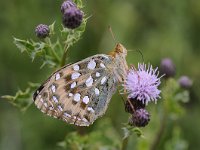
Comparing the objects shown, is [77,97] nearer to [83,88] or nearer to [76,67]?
[83,88]

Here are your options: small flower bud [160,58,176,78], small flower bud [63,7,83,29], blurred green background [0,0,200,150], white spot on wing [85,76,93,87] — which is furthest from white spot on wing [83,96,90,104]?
blurred green background [0,0,200,150]

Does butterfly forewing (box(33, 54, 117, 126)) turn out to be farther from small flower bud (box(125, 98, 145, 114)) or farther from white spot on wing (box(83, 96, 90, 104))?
small flower bud (box(125, 98, 145, 114))

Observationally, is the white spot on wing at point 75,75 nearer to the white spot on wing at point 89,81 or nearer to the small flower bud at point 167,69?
the white spot on wing at point 89,81

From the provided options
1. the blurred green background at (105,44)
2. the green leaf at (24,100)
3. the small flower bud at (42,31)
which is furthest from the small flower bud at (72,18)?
the blurred green background at (105,44)

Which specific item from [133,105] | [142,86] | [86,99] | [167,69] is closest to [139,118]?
[133,105]

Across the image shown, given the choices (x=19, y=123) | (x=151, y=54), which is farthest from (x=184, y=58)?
(x=19, y=123)

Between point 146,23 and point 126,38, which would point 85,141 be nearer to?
point 126,38
